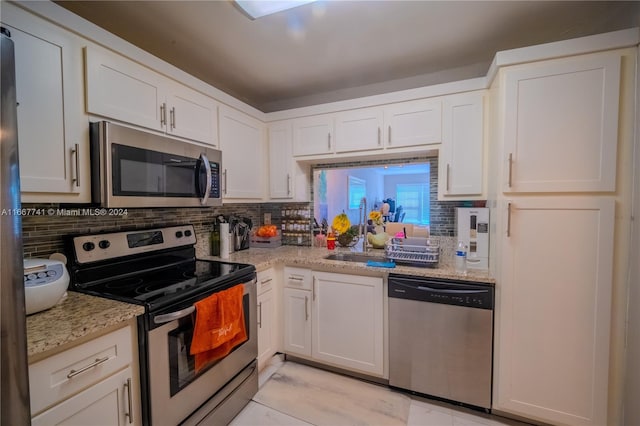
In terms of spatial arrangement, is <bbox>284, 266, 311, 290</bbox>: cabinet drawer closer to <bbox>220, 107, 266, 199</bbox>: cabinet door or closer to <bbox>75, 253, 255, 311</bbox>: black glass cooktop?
<bbox>75, 253, 255, 311</bbox>: black glass cooktop

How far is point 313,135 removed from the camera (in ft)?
8.17

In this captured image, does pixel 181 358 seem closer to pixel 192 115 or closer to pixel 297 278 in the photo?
pixel 297 278

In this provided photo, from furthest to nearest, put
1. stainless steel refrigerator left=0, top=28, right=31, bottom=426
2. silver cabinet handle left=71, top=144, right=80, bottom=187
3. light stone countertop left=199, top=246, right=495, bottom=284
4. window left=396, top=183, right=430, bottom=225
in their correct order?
window left=396, top=183, right=430, bottom=225 → light stone countertop left=199, top=246, right=495, bottom=284 → silver cabinet handle left=71, top=144, right=80, bottom=187 → stainless steel refrigerator left=0, top=28, right=31, bottom=426

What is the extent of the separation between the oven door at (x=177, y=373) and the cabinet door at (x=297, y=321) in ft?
2.16

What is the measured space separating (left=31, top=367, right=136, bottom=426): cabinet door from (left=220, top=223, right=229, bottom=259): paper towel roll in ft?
3.78

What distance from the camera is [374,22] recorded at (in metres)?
1.73

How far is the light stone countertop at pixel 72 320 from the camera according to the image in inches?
35.0

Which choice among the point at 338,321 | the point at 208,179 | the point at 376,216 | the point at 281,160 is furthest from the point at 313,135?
the point at 338,321

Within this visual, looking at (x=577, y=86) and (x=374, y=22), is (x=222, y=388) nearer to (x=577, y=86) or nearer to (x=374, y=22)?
(x=374, y=22)

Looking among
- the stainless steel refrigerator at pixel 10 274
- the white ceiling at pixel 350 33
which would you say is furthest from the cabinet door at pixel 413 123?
the stainless steel refrigerator at pixel 10 274

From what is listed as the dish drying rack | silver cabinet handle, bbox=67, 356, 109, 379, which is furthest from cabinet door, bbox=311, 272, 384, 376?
silver cabinet handle, bbox=67, 356, 109, 379

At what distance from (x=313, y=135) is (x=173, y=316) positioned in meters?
1.82

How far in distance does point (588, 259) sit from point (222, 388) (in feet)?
7.22

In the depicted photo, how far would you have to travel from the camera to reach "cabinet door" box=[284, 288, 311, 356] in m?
2.20
